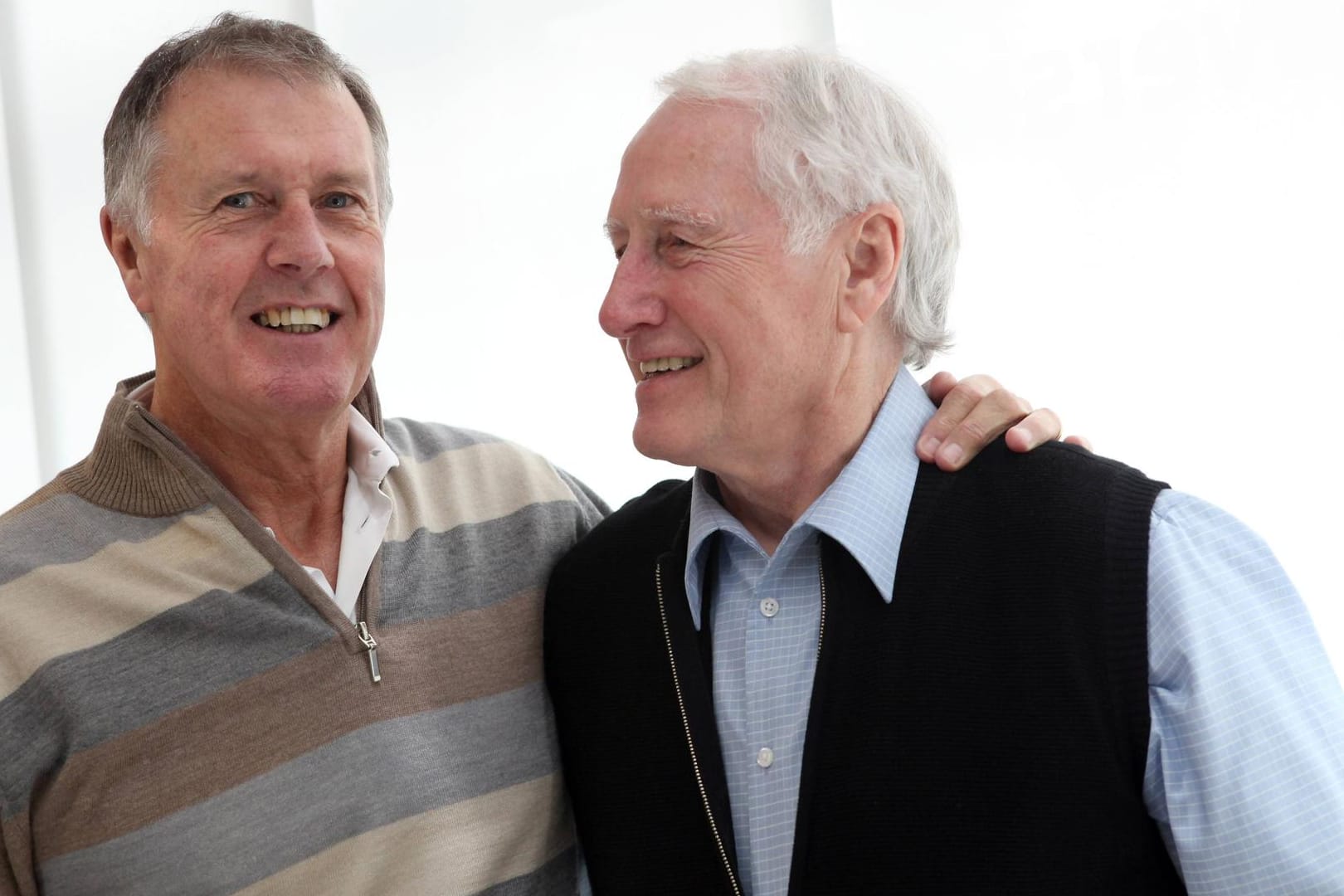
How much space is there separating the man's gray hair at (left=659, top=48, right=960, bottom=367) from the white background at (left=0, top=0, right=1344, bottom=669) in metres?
1.72

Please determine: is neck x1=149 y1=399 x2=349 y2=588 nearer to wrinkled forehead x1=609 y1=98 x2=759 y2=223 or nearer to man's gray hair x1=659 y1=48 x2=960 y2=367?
wrinkled forehead x1=609 y1=98 x2=759 y2=223

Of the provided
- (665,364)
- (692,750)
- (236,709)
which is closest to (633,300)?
(665,364)

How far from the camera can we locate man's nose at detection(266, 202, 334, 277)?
173 centimetres

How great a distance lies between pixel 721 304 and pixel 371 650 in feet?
1.90

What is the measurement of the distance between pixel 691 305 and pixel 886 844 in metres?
0.64

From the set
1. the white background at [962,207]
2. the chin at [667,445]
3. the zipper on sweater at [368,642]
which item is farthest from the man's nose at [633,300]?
the white background at [962,207]

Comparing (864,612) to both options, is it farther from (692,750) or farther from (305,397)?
(305,397)

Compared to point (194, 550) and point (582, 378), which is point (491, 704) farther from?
point (582, 378)

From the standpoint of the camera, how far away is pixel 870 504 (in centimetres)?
158

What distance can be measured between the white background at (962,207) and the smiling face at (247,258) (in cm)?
172

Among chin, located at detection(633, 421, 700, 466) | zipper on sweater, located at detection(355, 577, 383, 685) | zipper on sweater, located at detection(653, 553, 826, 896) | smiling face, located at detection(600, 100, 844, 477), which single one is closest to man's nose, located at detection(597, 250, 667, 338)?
smiling face, located at detection(600, 100, 844, 477)

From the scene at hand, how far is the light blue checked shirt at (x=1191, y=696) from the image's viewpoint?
4.45ft

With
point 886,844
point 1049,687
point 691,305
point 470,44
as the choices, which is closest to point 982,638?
point 1049,687

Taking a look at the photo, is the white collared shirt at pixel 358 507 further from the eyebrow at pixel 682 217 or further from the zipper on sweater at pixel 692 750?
the eyebrow at pixel 682 217
